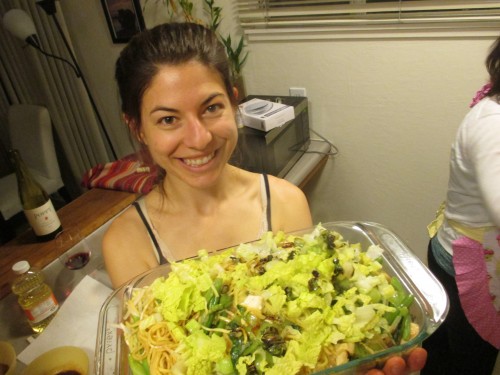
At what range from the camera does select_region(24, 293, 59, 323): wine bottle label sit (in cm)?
106

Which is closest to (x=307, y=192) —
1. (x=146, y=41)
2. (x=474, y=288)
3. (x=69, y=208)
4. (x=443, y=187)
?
(x=443, y=187)

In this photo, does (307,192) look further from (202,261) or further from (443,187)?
(202,261)

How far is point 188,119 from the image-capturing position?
0.85 m

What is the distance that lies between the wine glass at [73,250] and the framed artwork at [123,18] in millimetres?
1689

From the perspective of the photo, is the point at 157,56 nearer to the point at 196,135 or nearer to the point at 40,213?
the point at 196,135

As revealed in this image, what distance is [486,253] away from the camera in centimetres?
114

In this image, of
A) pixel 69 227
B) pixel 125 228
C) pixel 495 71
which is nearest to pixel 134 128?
pixel 125 228

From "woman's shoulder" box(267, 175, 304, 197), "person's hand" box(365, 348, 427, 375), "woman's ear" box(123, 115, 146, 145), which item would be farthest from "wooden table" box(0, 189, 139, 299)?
"person's hand" box(365, 348, 427, 375)

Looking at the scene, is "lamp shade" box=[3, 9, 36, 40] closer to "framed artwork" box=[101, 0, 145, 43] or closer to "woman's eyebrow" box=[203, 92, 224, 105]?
"framed artwork" box=[101, 0, 145, 43]

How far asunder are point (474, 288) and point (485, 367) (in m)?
0.48

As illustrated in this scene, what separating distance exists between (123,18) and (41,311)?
2.08m

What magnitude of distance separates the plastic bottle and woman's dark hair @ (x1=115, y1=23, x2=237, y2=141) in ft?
1.79

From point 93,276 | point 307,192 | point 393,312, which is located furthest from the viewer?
point 307,192

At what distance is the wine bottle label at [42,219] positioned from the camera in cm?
122
